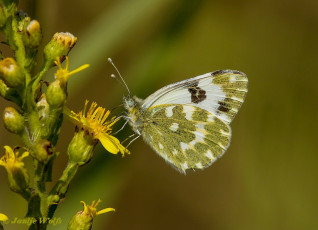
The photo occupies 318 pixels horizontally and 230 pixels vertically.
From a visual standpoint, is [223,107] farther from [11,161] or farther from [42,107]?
[11,161]

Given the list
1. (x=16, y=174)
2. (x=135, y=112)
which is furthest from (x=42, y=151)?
(x=135, y=112)

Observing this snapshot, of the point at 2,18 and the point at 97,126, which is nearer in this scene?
the point at 2,18

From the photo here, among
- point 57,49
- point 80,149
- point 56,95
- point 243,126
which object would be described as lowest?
point 243,126

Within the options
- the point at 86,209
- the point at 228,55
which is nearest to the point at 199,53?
the point at 228,55

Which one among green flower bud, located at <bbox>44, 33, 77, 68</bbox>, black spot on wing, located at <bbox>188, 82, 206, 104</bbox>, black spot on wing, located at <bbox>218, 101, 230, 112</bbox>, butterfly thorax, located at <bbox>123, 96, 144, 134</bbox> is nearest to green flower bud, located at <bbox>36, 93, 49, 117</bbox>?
green flower bud, located at <bbox>44, 33, 77, 68</bbox>

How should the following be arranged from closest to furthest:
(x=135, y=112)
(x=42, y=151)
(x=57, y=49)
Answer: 1. (x=42, y=151)
2. (x=57, y=49)
3. (x=135, y=112)

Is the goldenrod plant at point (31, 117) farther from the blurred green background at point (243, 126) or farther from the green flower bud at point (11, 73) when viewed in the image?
the blurred green background at point (243, 126)

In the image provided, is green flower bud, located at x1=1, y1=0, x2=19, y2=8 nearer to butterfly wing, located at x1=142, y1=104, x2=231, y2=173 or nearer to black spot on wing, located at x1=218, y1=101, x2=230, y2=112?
butterfly wing, located at x1=142, y1=104, x2=231, y2=173
